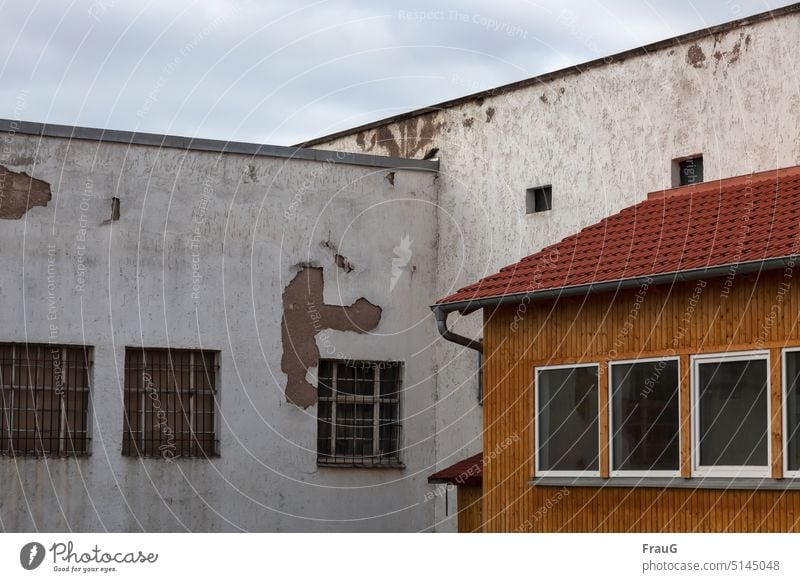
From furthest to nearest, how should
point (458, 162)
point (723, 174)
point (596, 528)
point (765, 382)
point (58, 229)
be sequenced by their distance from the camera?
point (458, 162) → point (58, 229) → point (723, 174) → point (596, 528) → point (765, 382)

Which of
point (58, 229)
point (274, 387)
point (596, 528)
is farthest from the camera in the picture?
point (274, 387)

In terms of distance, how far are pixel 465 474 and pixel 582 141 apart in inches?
183

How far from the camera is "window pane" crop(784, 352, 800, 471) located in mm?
12117

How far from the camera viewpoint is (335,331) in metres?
19.2

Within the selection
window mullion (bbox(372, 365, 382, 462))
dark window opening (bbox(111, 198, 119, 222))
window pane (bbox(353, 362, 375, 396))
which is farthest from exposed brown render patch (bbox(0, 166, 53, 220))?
window mullion (bbox(372, 365, 382, 462))

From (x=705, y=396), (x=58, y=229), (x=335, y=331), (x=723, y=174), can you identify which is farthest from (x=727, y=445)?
(x=58, y=229)

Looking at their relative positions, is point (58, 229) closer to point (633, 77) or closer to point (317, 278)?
point (317, 278)

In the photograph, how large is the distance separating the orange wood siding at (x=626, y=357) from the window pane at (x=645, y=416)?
14 centimetres

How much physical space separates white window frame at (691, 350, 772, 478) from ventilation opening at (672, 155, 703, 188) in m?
4.39

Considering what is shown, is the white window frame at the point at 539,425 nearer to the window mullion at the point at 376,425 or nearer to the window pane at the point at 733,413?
the window pane at the point at 733,413

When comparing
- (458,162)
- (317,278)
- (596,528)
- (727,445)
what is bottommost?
(596,528)

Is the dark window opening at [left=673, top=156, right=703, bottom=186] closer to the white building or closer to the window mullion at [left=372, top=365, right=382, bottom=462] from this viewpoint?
the white building

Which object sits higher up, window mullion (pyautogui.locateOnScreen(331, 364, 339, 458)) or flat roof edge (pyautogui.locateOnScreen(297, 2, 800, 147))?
flat roof edge (pyautogui.locateOnScreen(297, 2, 800, 147))

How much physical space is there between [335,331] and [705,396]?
7.31 m
